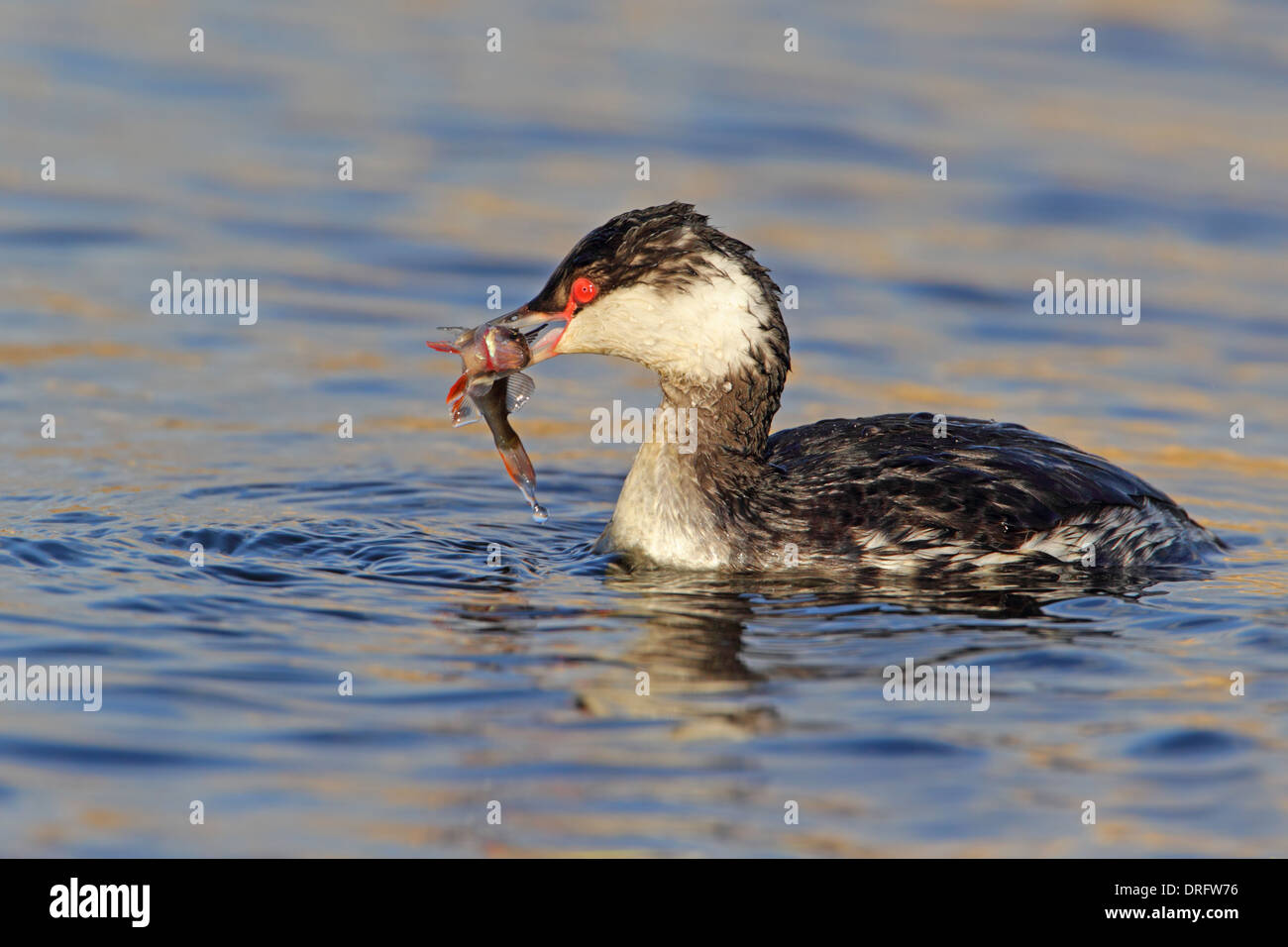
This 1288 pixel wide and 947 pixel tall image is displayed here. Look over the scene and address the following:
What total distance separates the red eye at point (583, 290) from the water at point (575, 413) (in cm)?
131

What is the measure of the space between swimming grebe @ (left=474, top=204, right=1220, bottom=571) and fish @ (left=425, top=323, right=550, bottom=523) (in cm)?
17

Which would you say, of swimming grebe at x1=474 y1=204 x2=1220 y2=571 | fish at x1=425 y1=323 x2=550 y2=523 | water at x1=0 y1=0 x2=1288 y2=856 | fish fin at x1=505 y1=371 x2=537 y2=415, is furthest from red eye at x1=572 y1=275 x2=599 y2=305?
water at x1=0 y1=0 x2=1288 y2=856

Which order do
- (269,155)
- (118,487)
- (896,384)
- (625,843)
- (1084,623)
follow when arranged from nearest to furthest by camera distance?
(625,843), (1084,623), (118,487), (896,384), (269,155)

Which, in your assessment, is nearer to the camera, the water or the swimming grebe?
the water

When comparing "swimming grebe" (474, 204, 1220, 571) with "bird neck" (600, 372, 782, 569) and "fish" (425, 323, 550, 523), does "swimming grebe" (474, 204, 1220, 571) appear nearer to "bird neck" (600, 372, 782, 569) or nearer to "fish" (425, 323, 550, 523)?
"bird neck" (600, 372, 782, 569)

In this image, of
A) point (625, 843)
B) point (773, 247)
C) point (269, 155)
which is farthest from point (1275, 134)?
point (625, 843)

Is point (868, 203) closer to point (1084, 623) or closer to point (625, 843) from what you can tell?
point (1084, 623)

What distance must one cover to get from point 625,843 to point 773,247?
9.73 m

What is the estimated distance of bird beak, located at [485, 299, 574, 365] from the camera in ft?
30.2

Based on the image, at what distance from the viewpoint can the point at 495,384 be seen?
30.4 ft

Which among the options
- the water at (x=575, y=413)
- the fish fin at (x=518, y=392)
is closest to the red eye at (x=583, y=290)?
the fish fin at (x=518, y=392)

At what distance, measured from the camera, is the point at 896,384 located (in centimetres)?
1296

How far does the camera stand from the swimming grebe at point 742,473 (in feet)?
30.0

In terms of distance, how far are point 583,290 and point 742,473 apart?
1211mm
